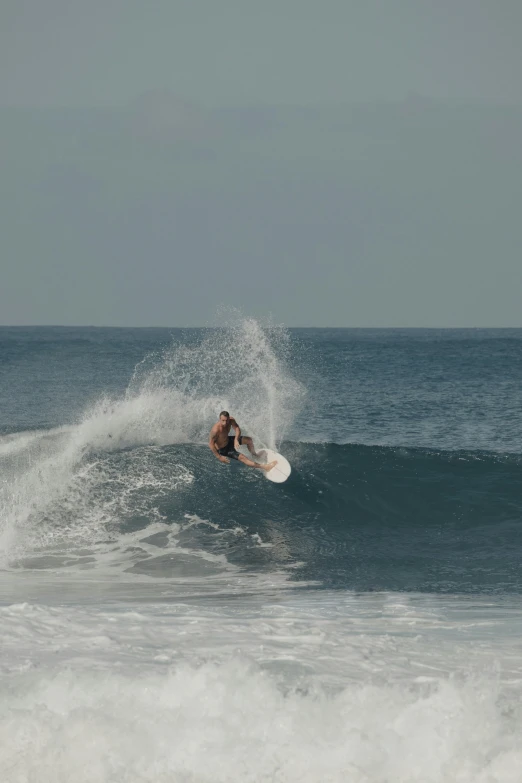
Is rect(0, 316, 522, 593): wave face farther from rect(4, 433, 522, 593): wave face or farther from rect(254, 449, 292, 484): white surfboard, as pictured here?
rect(254, 449, 292, 484): white surfboard

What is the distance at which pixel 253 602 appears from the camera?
1062 centimetres

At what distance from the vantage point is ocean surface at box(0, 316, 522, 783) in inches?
253

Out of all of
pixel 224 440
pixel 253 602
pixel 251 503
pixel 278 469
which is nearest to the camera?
pixel 253 602

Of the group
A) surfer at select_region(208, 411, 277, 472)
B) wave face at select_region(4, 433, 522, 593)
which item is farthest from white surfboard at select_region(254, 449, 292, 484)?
surfer at select_region(208, 411, 277, 472)

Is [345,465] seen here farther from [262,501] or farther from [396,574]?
[396,574]

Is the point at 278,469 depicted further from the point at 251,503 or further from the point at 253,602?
the point at 253,602

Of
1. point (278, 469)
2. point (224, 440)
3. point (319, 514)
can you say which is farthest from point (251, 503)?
point (224, 440)

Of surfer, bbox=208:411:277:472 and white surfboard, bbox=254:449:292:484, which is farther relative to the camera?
white surfboard, bbox=254:449:292:484

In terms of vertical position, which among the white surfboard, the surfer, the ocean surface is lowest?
the ocean surface

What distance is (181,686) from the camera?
717 cm

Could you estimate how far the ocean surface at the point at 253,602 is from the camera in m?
6.43

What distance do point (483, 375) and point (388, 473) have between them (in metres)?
38.4

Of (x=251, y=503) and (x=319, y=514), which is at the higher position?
(x=251, y=503)

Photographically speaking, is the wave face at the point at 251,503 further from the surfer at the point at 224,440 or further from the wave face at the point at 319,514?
the surfer at the point at 224,440
